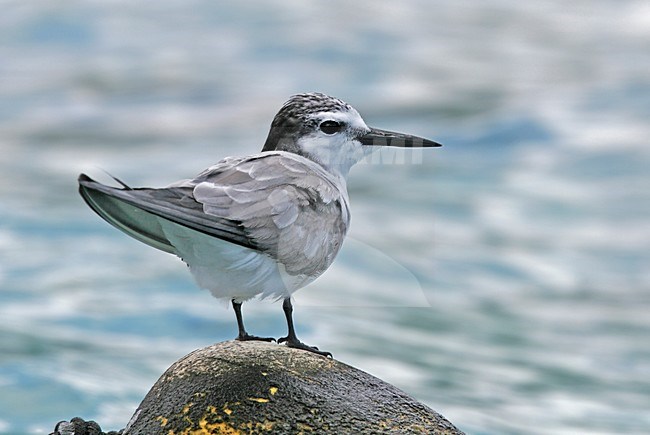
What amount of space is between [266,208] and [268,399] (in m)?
1.24

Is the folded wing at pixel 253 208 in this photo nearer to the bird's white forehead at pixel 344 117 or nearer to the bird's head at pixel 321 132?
the bird's head at pixel 321 132

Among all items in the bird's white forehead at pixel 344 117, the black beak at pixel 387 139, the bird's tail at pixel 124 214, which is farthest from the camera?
the black beak at pixel 387 139

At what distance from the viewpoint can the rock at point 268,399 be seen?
7.65 m

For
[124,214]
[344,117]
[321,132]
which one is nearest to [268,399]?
[124,214]

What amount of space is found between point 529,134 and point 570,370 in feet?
26.6

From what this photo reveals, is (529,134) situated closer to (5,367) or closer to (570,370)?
(570,370)

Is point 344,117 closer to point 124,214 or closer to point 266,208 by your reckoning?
point 266,208

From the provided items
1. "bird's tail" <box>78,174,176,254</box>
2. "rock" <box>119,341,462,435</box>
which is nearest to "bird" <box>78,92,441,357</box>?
"bird's tail" <box>78,174,176,254</box>

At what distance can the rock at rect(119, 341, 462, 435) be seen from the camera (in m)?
7.65

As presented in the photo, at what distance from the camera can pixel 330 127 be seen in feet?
27.7

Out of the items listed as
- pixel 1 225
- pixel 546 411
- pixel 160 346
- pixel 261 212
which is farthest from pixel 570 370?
pixel 261 212

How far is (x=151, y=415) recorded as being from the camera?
791 cm

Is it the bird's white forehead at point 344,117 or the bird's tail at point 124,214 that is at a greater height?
the bird's white forehead at point 344,117

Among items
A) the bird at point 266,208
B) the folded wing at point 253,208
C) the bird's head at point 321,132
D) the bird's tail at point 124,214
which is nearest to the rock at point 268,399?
the bird at point 266,208
